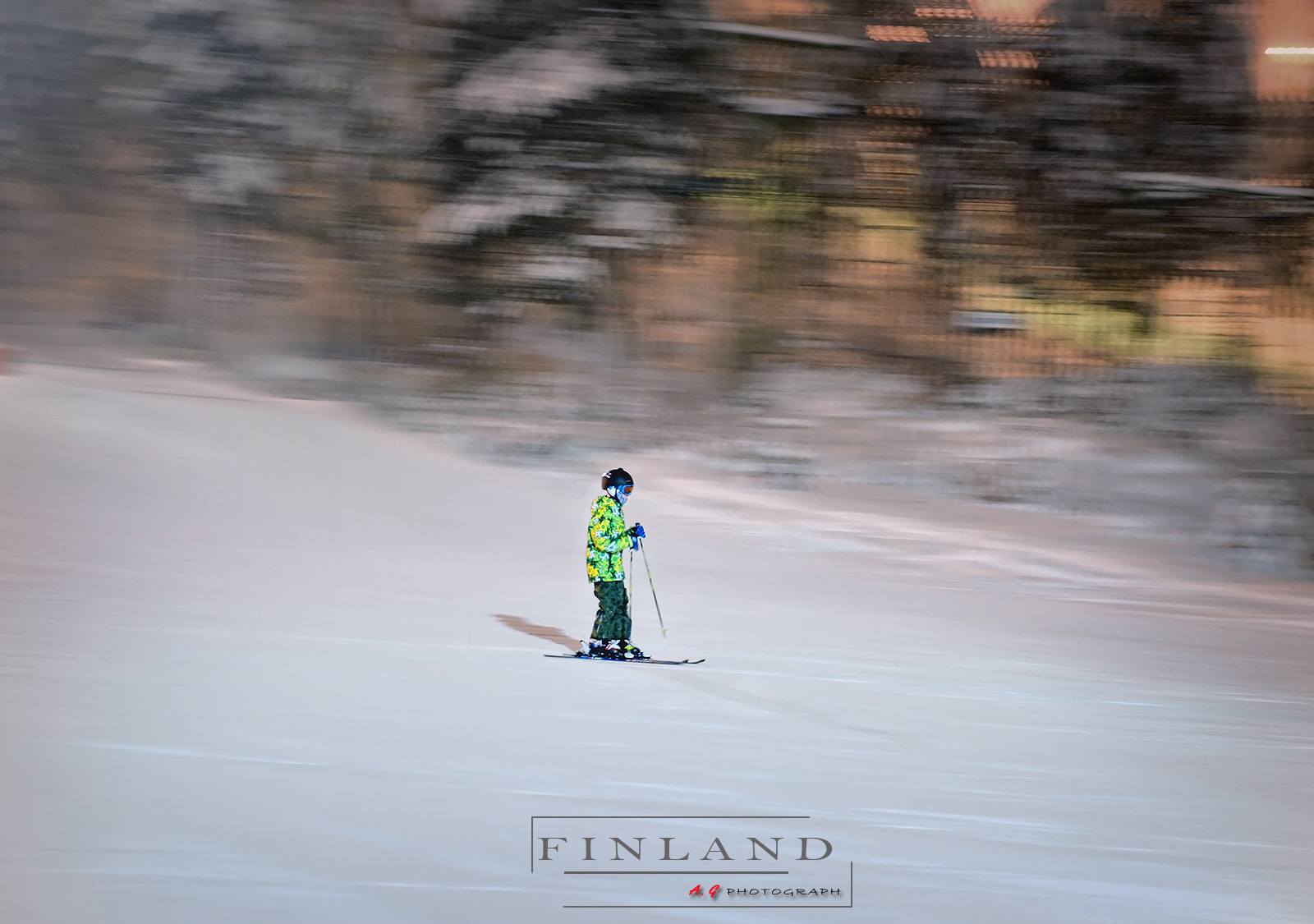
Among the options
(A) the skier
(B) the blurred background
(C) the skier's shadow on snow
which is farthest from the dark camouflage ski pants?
(B) the blurred background

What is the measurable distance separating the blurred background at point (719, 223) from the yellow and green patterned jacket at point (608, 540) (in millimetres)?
5118

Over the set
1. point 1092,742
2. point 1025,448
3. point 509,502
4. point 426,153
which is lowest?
point 1092,742

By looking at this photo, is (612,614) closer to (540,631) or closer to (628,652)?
(628,652)

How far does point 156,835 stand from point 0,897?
452 millimetres

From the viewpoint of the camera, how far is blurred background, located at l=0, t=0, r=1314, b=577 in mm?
10023

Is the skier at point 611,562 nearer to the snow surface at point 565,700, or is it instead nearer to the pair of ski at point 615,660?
the pair of ski at point 615,660

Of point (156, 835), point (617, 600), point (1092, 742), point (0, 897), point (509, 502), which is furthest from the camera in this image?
point (509, 502)

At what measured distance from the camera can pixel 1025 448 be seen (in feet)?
32.6

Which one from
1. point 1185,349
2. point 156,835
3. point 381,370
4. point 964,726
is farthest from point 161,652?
point 1185,349

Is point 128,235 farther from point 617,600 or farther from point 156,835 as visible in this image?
point 156,835

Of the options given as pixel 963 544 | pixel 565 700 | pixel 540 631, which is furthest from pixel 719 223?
pixel 565 700

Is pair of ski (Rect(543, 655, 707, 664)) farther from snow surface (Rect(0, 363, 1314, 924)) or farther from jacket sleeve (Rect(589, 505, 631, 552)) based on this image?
jacket sleeve (Rect(589, 505, 631, 552))

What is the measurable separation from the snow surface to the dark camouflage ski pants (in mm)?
180

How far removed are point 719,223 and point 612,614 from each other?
259 inches
